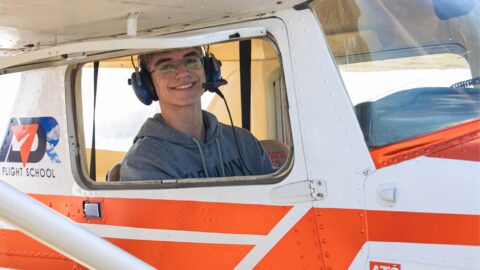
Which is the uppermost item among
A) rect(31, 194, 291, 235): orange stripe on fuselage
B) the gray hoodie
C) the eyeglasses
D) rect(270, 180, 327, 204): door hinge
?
the eyeglasses

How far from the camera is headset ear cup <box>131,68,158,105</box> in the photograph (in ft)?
8.68

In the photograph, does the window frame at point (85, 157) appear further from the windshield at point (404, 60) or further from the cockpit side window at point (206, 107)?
the windshield at point (404, 60)

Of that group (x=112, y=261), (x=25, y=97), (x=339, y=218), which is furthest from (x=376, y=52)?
(x=25, y=97)

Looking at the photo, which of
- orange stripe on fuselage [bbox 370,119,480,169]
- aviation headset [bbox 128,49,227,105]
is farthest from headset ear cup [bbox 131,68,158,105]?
orange stripe on fuselage [bbox 370,119,480,169]

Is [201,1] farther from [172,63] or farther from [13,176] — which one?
[13,176]

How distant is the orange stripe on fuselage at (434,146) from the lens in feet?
5.65

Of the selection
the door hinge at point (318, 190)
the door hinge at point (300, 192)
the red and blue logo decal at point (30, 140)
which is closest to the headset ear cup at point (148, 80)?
the red and blue logo decal at point (30, 140)

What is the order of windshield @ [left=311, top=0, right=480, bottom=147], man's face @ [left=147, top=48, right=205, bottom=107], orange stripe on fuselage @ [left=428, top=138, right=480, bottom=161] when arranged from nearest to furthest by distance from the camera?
orange stripe on fuselage @ [left=428, top=138, right=480, bottom=161]
windshield @ [left=311, top=0, right=480, bottom=147]
man's face @ [left=147, top=48, right=205, bottom=107]

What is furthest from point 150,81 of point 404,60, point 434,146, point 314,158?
point 434,146

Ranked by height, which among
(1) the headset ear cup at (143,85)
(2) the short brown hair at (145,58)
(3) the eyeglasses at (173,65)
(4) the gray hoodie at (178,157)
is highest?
(2) the short brown hair at (145,58)

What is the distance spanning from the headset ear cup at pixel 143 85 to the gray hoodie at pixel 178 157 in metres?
0.11

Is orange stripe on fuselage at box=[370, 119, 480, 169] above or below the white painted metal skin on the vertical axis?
above

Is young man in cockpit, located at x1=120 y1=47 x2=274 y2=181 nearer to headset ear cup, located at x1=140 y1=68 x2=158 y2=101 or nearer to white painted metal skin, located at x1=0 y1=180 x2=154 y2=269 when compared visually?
headset ear cup, located at x1=140 y1=68 x2=158 y2=101

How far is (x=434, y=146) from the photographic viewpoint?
1.77 metres
